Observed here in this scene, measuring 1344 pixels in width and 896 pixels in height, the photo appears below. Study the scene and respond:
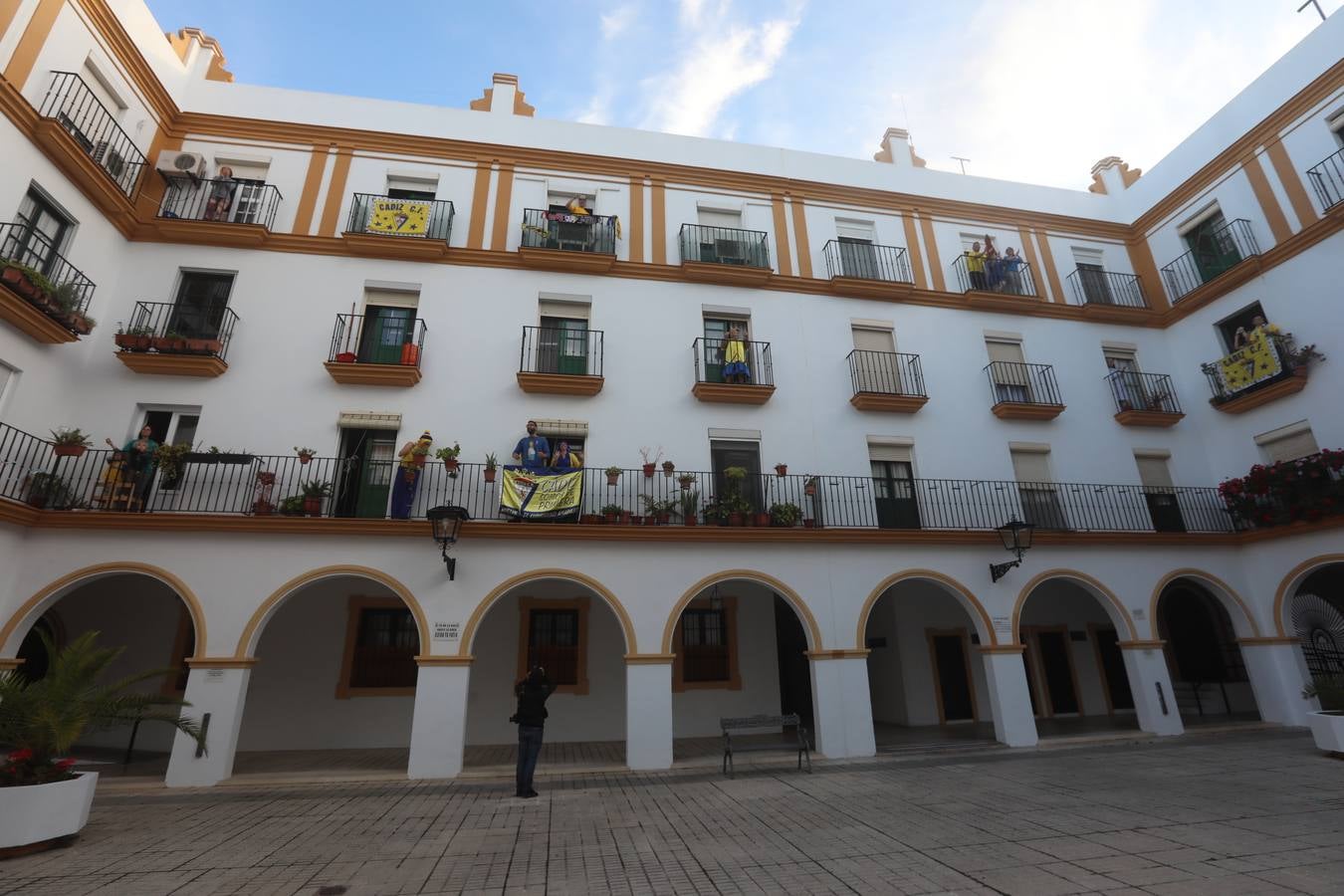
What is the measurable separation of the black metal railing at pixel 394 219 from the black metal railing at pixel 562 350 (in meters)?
3.03

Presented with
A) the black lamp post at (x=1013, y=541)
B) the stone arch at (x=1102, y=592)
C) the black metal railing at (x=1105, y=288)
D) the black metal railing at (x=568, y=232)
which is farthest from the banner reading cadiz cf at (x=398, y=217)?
the black metal railing at (x=1105, y=288)

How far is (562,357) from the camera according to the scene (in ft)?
44.4

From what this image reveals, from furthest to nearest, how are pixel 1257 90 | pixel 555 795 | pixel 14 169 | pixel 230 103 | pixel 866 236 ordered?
pixel 866 236
pixel 1257 90
pixel 230 103
pixel 14 169
pixel 555 795

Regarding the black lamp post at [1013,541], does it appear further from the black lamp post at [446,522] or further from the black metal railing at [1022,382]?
the black lamp post at [446,522]

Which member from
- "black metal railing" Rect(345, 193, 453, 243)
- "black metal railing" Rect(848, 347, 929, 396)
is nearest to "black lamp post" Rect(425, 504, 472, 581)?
"black metal railing" Rect(345, 193, 453, 243)

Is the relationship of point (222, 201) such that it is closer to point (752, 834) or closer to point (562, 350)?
point (562, 350)

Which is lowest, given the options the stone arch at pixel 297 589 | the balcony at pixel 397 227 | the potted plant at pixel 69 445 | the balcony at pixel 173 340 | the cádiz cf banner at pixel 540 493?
the stone arch at pixel 297 589

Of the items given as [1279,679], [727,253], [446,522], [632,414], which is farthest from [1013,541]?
[446,522]

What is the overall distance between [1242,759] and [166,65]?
24607 mm

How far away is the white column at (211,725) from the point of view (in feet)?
30.8

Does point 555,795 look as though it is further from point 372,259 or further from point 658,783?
point 372,259

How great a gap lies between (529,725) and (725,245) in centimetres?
1170

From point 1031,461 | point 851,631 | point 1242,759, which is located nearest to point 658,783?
point 851,631

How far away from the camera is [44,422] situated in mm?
10789
